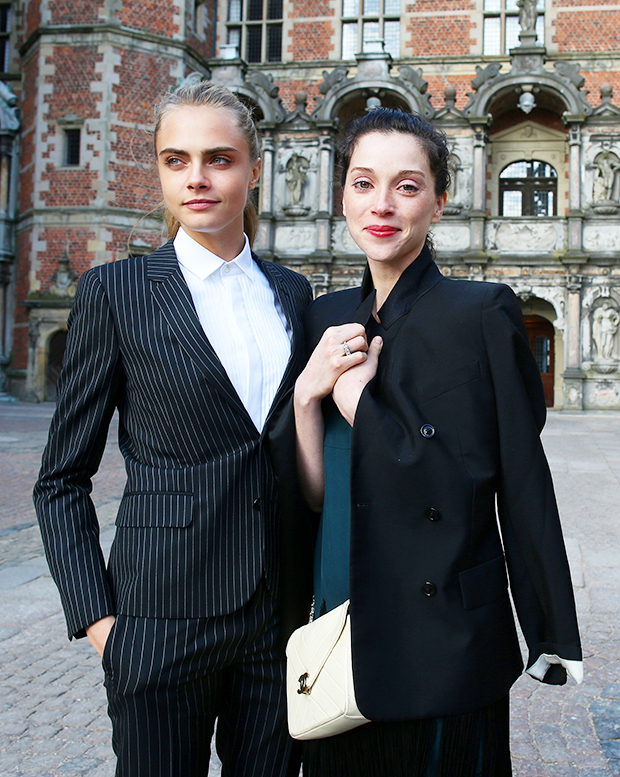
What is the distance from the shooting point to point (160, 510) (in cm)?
156

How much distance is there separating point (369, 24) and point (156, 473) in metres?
23.0

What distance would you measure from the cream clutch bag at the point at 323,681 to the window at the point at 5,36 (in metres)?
26.0

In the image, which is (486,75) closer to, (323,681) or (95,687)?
(95,687)

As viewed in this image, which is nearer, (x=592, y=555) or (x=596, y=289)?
(x=592, y=555)

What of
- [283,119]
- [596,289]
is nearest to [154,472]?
[596,289]

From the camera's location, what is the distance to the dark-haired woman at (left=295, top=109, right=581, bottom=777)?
1451 mm

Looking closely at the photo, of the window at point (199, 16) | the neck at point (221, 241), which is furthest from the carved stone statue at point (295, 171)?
the neck at point (221, 241)

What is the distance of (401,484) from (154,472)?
530mm

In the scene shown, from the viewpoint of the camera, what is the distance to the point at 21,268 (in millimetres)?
21031

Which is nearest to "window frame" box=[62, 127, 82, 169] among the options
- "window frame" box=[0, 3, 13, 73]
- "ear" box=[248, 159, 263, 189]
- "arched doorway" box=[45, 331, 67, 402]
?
"arched doorway" box=[45, 331, 67, 402]

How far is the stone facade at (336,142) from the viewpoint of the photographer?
18.4 m

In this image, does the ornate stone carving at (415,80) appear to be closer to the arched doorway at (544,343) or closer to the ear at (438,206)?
the arched doorway at (544,343)

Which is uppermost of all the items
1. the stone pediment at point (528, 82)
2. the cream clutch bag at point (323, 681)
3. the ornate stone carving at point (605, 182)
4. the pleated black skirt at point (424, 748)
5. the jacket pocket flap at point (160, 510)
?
the stone pediment at point (528, 82)

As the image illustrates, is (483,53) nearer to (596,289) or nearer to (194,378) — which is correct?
(596,289)
